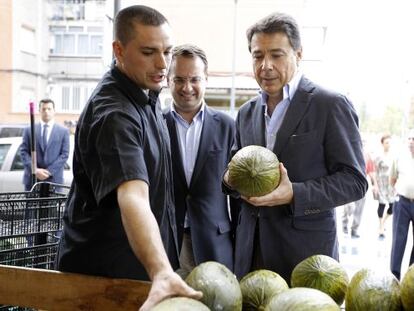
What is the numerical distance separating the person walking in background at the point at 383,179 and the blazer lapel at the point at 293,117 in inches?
211

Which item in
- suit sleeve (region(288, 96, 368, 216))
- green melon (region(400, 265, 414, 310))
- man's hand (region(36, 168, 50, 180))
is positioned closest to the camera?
green melon (region(400, 265, 414, 310))

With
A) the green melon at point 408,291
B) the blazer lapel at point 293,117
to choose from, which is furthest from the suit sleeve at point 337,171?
the green melon at point 408,291

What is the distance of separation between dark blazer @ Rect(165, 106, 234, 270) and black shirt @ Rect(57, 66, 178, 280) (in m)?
0.72

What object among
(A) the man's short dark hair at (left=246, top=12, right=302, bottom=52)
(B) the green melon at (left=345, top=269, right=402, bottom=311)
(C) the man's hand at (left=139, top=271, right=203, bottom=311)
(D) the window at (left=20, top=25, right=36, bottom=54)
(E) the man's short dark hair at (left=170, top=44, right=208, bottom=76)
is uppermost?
(D) the window at (left=20, top=25, right=36, bottom=54)

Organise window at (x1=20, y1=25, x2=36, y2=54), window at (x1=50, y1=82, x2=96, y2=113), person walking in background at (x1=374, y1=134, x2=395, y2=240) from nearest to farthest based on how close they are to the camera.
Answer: person walking in background at (x1=374, y1=134, x2=395, y2=240), window at (x1=20, y1=25, x2=36, y2=54), window at (x1=50, y1=82, x2=96, y2=113)

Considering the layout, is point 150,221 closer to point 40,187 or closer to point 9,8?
point 40,187

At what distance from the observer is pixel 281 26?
71.5 inches

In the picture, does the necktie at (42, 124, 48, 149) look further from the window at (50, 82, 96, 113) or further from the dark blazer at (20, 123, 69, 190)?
the window at (50, 82, 96, 113)

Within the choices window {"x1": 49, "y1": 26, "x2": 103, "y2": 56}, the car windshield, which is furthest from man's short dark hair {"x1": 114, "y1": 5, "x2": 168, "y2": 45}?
window {"x1": 49, "y1": 26, "x2": 103, "y2": 56}

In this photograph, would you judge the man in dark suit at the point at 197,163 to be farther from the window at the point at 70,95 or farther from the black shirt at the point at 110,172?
the window at the point at 70,95

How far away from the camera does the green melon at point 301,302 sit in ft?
3.45

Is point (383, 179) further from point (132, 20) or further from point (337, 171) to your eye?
point (132, 20)

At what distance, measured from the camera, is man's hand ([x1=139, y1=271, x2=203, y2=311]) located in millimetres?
1049

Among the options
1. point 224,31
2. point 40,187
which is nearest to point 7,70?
point 224,31
